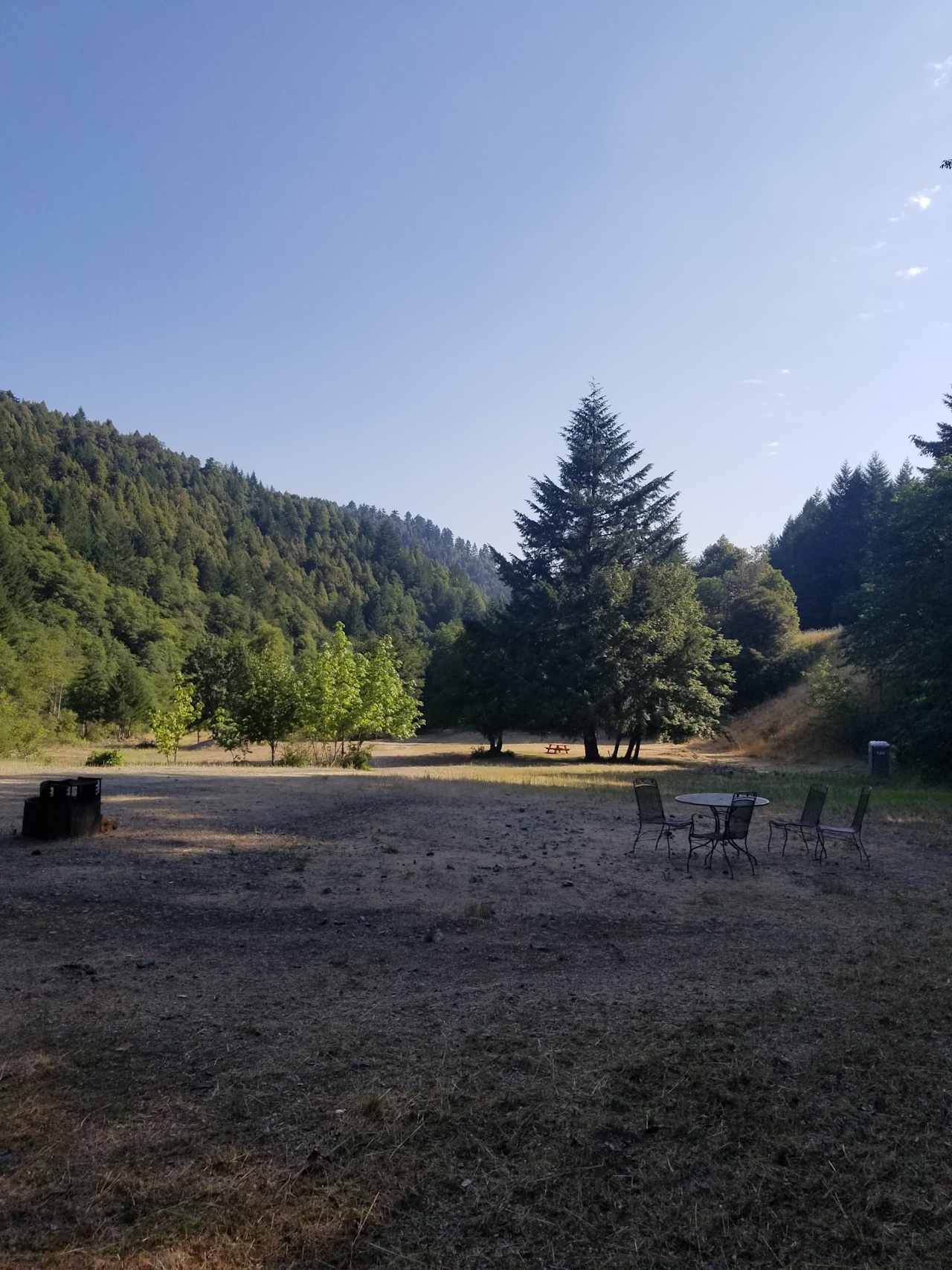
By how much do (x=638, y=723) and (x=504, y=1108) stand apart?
28326 millimetres

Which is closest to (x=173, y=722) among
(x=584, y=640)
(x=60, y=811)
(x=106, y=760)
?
(x=106, y=760)

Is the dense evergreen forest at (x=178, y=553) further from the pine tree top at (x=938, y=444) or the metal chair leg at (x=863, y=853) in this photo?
the metal chair leg at (x=863, y=853)

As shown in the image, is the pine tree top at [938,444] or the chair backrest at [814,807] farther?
the pine tree top at [938,444]

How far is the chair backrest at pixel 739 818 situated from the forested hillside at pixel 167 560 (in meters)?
61.3

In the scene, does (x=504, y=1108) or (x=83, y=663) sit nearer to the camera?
(x=504, y=1108)

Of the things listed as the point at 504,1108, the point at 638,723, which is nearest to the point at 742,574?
the point at 638,723

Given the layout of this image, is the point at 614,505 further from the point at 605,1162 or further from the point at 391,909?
the point at 605,1162

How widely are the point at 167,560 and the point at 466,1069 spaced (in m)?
115

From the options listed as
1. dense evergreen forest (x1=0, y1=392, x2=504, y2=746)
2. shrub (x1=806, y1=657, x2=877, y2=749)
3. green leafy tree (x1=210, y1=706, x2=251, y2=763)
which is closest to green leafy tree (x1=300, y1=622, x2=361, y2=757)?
green leafy tree (x1=210, y1=706, x2=251, y2=763)

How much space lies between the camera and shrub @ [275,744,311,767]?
1021 inches

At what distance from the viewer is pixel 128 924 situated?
6160mm

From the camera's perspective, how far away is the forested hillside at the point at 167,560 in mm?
82875

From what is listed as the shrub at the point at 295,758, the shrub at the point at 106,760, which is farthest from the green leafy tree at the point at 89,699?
the shrub at the point at 295,758

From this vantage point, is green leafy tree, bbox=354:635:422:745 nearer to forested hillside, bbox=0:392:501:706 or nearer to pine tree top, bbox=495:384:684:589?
pine tree top, bbox=495:384:684:589
